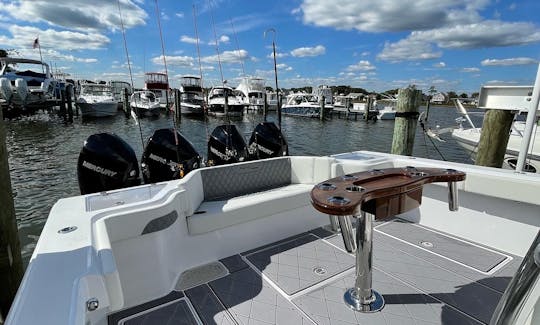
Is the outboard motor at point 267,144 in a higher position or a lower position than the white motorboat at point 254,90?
lower

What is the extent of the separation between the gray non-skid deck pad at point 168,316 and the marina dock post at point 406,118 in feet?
10.8

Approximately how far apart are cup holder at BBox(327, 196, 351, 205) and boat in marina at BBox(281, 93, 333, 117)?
24.6 metres

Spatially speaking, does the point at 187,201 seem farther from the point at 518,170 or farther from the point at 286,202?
the point at 518,170

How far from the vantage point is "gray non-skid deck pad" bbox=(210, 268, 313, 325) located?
5.42ft

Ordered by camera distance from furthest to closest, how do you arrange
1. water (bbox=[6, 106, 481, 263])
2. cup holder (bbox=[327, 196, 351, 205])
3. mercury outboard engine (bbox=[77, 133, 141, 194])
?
water (bbox=[6, 106, 481, 263]) → mercury outboard engine (bbox=[77, 133, 141, 194]) → cup holder (bbox=[327, 196, 351, 205])

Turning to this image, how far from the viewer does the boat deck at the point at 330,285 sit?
1.67m

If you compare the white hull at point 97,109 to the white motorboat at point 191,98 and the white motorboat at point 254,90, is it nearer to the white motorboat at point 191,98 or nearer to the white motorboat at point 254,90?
the white motorboat at point 191,98

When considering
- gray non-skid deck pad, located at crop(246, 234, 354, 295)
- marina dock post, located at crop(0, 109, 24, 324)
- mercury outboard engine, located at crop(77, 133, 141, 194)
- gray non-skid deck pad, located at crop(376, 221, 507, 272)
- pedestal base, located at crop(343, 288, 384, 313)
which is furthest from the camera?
mercury outboard engine, located at crop(77, 133, 141, 194)

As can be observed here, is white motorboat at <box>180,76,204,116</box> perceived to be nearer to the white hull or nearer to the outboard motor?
the white hull

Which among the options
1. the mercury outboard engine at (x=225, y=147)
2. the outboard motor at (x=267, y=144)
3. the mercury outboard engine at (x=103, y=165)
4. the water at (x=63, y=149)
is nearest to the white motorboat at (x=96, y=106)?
the water at (x=63, y=149)

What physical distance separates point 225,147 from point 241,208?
2006 mm

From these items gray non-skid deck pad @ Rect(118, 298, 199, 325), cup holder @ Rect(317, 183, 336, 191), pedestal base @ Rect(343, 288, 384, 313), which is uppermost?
cup holder @ Rect(317, 183, 336, 191)

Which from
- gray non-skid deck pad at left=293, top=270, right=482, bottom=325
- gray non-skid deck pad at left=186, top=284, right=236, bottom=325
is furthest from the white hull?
gray non-skid deck pad at left=293, top=270, right=482, bottom=325

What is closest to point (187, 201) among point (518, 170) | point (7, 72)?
point (518, 170)
